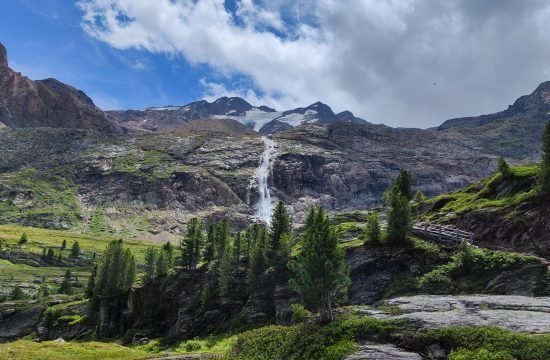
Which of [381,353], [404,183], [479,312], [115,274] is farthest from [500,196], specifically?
[115,274]

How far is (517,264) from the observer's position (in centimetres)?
4903

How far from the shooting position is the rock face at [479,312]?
108ft

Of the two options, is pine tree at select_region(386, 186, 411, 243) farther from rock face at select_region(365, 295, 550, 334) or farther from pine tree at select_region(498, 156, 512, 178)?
pine tree at select_region(498, 156, 512, 178)

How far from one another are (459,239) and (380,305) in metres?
22.3

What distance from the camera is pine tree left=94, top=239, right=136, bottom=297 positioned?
11481cm

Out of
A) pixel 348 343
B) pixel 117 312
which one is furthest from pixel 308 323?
pixel 117 312

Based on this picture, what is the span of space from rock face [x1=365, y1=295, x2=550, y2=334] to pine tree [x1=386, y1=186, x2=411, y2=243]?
19734 mm

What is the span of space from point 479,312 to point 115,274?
325 ft

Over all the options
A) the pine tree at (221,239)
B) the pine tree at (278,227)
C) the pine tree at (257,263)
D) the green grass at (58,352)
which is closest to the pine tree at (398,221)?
the pine tree at (257,263)

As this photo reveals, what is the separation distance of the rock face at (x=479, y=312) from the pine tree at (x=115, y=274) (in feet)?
290

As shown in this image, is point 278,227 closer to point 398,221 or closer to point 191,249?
point 191,249

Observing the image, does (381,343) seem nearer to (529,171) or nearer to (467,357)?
(467,357)

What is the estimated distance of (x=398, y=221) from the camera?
6425cm

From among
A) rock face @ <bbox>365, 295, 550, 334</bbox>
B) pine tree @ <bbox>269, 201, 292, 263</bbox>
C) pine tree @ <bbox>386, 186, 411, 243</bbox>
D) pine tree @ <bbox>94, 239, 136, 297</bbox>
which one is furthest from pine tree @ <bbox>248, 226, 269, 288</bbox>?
pine tree @ <bbox>94, 239, 136, 297</bbox>
